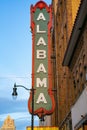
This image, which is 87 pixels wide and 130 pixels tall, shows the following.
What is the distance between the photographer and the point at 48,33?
1190 inches

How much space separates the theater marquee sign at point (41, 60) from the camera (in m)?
27.4

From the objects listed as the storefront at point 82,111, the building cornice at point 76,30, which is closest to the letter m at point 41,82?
the building cornice at point 76,30

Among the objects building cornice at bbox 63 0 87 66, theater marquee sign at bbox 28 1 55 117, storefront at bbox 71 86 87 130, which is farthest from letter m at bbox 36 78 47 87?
storefront at bbox 71 86 87 130

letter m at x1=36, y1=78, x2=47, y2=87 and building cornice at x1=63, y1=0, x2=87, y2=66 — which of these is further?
letter m at x1=36, y1=78, x2=47, y2=87

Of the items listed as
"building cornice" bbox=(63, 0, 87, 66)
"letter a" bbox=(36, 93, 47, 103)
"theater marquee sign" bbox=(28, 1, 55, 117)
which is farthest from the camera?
"letter a" bbox=(36, 93, 47, 103)

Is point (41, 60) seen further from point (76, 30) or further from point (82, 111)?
point (82, 111)

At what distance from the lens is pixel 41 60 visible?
28.9 m

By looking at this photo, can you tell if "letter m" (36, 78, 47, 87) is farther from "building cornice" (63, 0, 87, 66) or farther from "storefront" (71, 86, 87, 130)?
"storefront" (71, 86, 87, 130)

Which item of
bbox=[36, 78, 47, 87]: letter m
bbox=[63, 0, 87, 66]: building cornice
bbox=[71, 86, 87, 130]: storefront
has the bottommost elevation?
bbox=[71, 86, 87, 130]: storefront

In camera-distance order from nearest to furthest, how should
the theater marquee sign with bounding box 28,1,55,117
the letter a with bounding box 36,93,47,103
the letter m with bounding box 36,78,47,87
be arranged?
the theater marquee sign with bounding box 28,1,55,117
the letter a with bounding box 36,93,47,103
the letter m with bounding box 36,78,47,87

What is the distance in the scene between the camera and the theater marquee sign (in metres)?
27.4

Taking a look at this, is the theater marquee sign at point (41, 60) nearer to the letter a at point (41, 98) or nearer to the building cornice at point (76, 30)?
the letter a at point (41, 98)

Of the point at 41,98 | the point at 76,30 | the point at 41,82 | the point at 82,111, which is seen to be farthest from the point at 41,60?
the point at 82,111

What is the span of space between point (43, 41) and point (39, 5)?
4.48 metres
